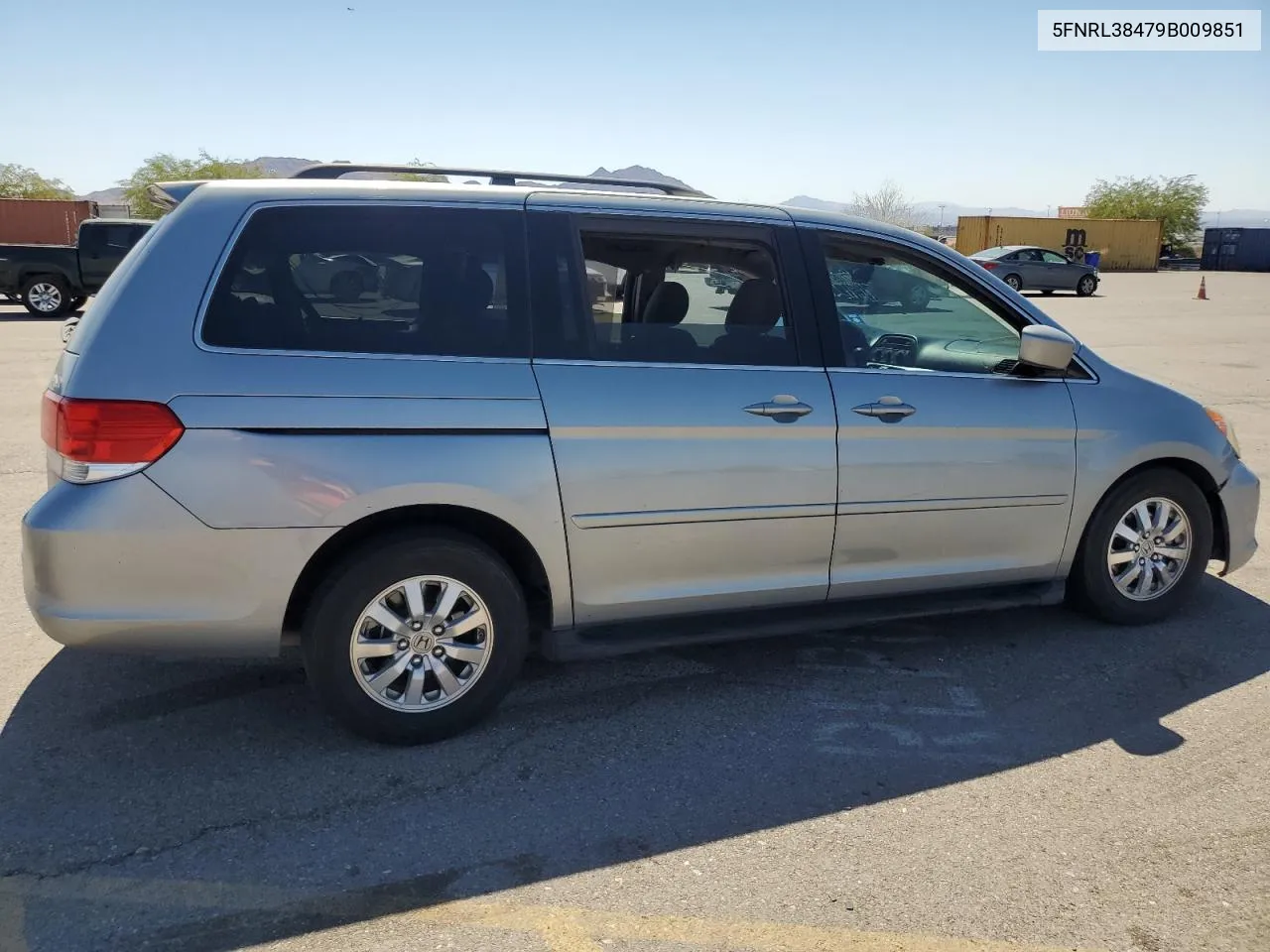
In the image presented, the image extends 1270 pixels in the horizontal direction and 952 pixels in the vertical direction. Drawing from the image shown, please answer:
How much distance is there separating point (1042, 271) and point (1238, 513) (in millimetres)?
29225

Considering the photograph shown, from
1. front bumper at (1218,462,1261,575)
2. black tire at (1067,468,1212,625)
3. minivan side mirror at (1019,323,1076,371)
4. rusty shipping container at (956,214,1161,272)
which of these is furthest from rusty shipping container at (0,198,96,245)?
front bumper at (1218,462,1261,575)

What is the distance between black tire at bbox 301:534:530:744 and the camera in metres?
3.46

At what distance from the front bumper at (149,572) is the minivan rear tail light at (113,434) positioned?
0.06m

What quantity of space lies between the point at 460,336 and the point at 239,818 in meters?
1.74

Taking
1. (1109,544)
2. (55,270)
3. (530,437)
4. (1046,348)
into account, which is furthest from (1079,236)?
(530,437)

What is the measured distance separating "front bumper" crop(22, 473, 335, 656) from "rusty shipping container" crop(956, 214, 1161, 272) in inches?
1869

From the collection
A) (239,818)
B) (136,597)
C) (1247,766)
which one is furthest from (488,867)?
(1247,766)

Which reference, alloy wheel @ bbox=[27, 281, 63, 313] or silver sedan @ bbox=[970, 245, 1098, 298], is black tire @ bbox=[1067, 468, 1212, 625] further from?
silver sedan @ bbox=[970, 245, 1098, 298]

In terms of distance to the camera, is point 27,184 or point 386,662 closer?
point 386,662

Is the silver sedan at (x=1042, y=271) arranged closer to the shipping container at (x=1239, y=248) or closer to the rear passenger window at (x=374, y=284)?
the shipping container at (x=1239, y=248)

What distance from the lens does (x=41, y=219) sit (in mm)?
44562

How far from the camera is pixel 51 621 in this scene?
3.32 m

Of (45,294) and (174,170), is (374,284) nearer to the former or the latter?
(45,294)

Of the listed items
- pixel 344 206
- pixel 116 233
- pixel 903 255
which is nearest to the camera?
pixel 344 206
